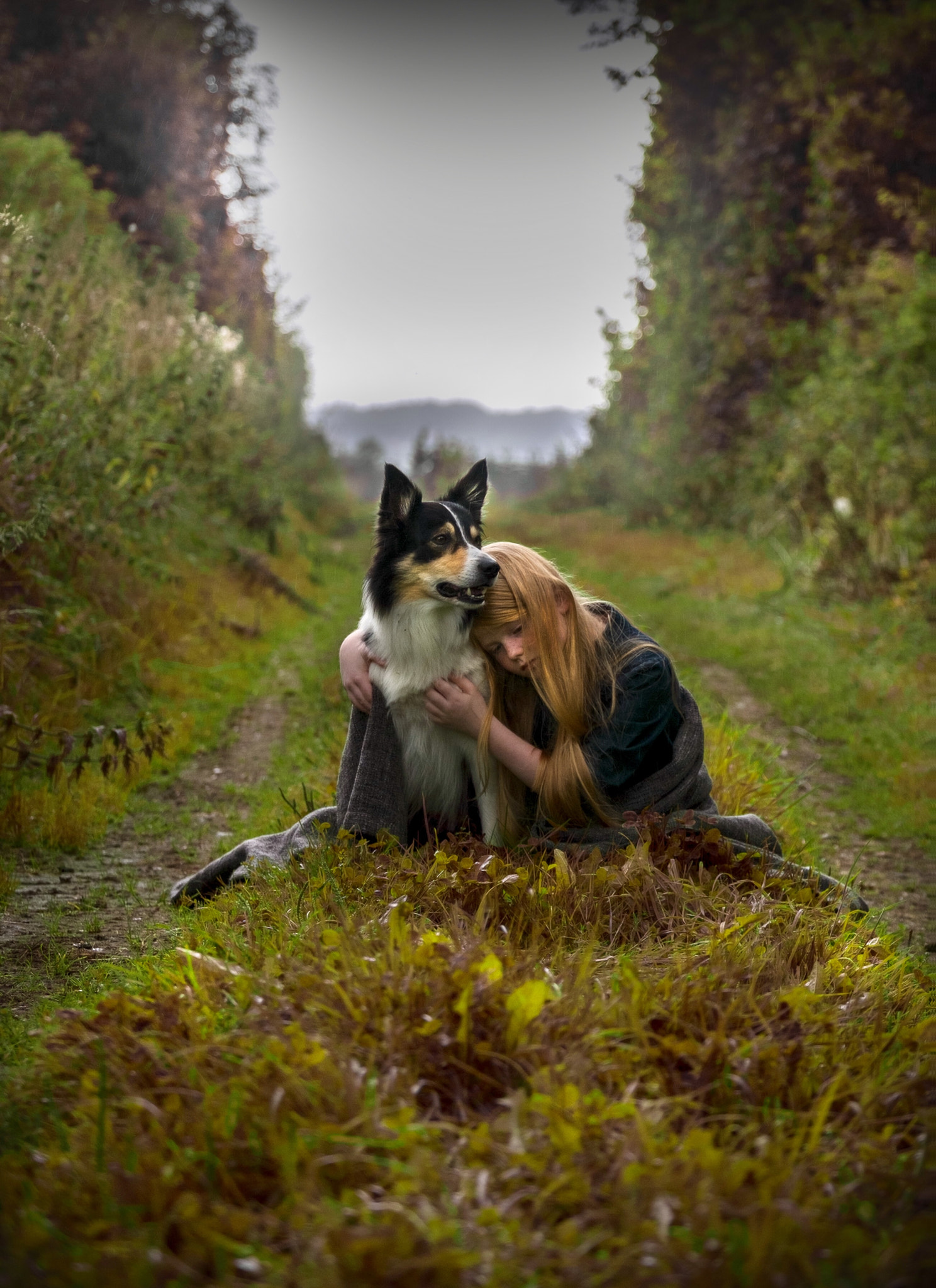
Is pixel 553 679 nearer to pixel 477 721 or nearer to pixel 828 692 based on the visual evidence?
pixel 477 721

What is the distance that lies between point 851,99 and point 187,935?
42.9 feet

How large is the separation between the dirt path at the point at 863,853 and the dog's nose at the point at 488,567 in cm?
178

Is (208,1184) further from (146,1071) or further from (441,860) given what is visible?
(441,860)

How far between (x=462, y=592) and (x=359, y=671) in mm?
574

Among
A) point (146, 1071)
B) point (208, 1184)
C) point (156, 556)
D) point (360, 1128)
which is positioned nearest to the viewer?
point (208, 1184)

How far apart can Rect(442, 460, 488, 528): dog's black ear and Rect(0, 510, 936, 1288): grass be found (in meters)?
1.44

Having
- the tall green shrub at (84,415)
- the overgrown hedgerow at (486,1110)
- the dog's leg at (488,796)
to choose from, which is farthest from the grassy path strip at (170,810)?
the dog's leg at (488,796)

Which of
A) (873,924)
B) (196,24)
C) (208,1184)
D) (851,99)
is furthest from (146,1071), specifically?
(196,24)

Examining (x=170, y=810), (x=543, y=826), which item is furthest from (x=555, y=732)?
(x=170, y=810)

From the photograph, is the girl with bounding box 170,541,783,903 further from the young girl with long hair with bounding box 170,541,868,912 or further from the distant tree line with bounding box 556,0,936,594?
the distant tree line with bounding box 556,0,936,594

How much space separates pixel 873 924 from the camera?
3473 mm

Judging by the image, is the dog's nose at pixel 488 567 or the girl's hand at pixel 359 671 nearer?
the dog's nose at pixel 488 567

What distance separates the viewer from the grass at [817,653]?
5.66 metres

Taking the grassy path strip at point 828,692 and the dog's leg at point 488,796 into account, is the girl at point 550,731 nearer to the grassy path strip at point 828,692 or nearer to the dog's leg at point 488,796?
the dog's leg at point 488,796
